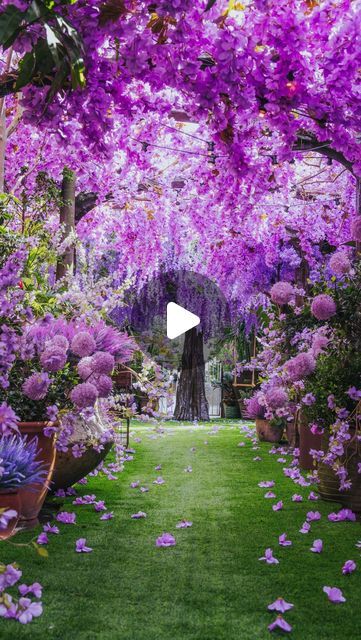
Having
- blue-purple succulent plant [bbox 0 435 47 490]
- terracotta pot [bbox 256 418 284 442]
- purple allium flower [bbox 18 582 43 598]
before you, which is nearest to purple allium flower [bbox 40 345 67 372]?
blue-purple succulent plant [bbox 0 435 47 490]

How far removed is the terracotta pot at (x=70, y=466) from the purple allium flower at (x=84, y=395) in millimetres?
486

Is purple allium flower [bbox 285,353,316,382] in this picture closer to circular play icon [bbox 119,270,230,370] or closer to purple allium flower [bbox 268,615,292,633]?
purple allium flower [bbox 268,615,292,633]

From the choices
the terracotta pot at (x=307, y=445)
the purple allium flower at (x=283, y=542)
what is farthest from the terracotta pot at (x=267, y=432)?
the purple allium flower at (x=283, y=542)

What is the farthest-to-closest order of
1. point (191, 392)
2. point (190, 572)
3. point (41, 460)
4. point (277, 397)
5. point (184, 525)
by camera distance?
point (191, 392) < point (277, 397) < point (184, 525) < point (41, 460) < point (190, 572)

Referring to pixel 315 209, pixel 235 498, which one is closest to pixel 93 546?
pixel 235 498

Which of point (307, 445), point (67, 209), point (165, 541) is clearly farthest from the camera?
point (67, 209)

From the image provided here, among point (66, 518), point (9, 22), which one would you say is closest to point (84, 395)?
point (66, 518)

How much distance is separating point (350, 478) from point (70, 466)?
143cm

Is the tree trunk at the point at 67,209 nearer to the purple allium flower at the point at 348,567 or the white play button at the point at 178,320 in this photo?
the purple allium flower at the point at 348,567

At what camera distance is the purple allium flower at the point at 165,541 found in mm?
2607

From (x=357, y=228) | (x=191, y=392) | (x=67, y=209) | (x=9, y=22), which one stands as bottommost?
(x=191, y=392)

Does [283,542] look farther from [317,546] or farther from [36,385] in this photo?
[36,385]

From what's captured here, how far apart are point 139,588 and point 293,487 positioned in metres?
2.07

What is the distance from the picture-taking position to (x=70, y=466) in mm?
3322
